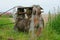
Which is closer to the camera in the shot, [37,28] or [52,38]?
[37,28]

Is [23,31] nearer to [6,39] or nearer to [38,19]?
[6,39]

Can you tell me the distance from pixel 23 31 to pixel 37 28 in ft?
7.62

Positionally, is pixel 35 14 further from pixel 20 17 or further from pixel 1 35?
pixel 20 17

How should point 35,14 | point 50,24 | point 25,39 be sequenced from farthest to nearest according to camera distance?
point 50,24 < point 25,39 < point 35,14

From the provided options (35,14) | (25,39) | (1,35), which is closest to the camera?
(35,14)

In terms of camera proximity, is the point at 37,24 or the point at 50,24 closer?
the point at 37,24

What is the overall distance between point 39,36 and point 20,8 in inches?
91.0

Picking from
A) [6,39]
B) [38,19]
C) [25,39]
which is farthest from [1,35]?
[38,19]

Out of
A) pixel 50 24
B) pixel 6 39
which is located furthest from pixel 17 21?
pixel 6 39

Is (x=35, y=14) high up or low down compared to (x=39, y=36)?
up

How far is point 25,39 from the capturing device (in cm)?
776

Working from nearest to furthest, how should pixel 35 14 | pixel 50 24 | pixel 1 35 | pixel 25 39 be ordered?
pixel 35 14 → pixel 25 39 → pixel 1 35 → pixel 50 24

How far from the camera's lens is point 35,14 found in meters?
7.15

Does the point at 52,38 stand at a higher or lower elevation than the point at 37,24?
lower
